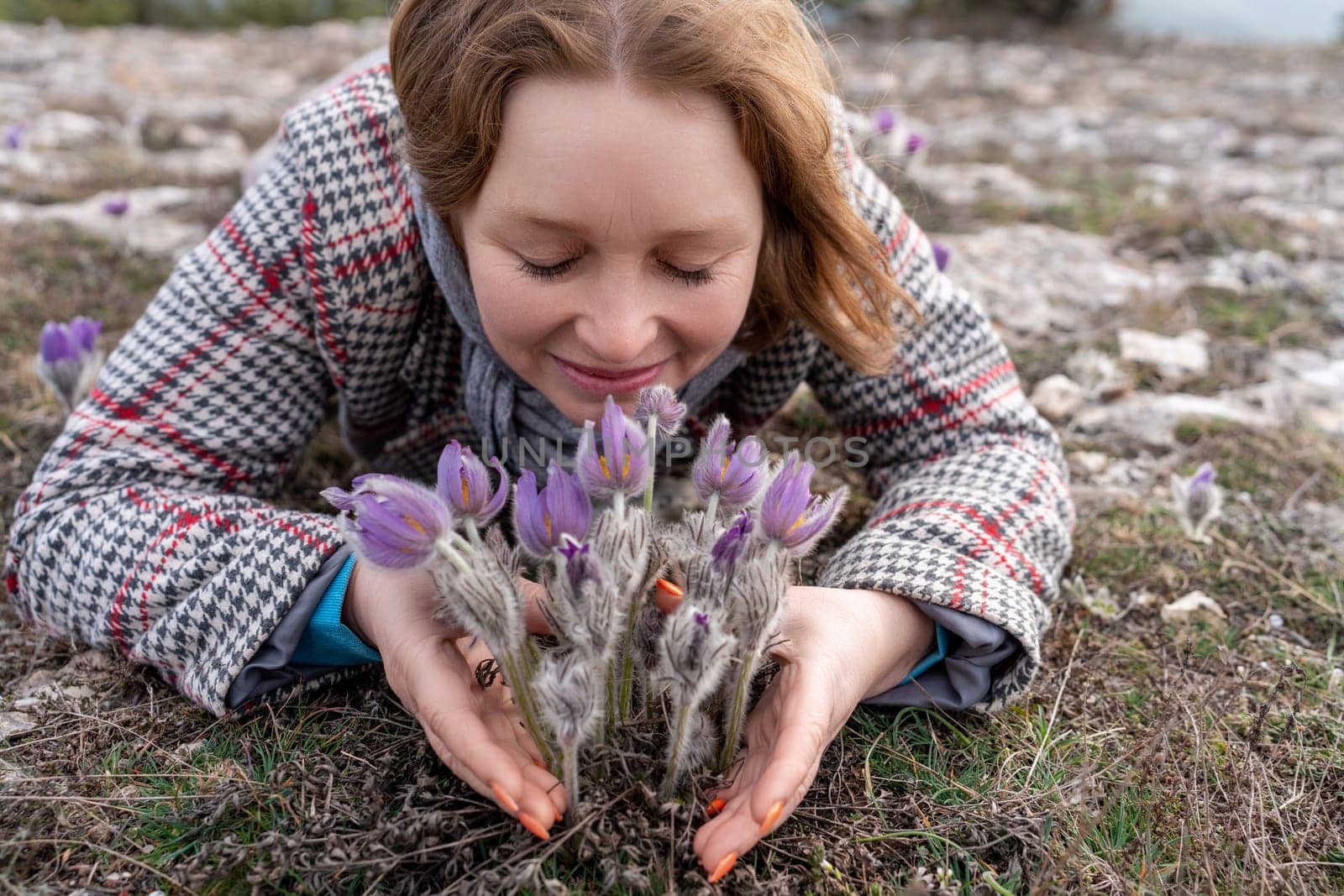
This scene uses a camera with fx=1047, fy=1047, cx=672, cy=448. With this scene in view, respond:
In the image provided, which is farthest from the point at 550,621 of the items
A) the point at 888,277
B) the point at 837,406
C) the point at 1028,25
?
the point at 1028,25

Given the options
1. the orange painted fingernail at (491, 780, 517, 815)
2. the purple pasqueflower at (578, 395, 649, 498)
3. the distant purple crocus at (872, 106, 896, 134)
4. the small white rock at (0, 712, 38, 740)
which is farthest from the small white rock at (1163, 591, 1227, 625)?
the distant purple crocus at (872, 106, 896, 134)

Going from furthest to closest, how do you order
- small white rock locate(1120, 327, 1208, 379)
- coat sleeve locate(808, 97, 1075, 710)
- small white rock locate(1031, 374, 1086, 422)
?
small white rock locate(1120, 327, 1208, 379), small white rock locate(1031, 374, 1086, 422), coat sleeve locate(808, 97, 1075, 710)

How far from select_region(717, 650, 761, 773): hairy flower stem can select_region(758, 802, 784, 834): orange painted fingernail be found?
0.52 feet

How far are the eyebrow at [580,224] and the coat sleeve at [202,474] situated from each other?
0.62 m

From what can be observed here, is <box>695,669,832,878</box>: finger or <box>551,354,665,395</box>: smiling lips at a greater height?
<box>551,354,665,395</box>: smiling lips

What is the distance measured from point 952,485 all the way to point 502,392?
0.96 m

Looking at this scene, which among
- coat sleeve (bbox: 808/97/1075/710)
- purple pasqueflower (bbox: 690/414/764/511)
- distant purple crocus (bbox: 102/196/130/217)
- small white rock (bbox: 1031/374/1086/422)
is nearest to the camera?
purple pasqueflower (bbox: 690/414/764/511)

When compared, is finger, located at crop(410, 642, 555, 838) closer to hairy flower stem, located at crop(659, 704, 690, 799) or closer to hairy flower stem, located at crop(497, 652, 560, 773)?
hairy flower stem, located at crop(497, 652, 560, 773)

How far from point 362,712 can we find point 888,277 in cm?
129

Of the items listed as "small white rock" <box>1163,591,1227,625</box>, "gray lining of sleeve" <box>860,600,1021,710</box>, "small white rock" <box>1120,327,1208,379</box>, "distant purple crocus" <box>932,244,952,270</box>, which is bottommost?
"small white rock" <box>1120,327,1208,379</box>

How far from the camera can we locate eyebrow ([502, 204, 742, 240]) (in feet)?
5.30

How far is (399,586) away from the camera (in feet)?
5.32

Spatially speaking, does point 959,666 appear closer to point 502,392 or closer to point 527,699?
point 527,699

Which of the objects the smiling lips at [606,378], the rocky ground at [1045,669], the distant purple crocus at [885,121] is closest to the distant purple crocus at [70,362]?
the rocky ground at [1045,669]
